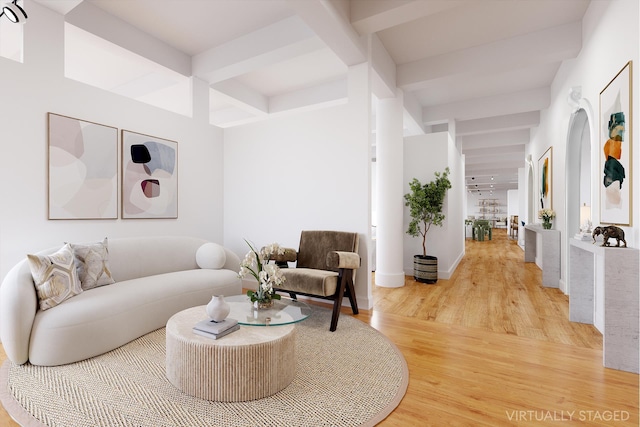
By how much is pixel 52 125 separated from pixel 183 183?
1.57 metres

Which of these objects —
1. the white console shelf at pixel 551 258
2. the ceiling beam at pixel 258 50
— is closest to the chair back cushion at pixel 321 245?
the ceiling beam at pixel 258 50

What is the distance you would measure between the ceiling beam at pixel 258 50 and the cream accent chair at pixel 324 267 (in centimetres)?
227

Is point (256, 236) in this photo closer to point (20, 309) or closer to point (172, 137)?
point (172, 137)

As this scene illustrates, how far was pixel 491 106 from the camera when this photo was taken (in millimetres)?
6008

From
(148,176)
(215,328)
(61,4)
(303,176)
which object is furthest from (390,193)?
(61,4)

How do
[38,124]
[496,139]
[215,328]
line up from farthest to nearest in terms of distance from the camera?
[496,139] < [38,124] < [215,328]

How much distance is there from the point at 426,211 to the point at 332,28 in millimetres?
3261

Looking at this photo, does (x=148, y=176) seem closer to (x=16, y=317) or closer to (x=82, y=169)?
(x=82, y=169)

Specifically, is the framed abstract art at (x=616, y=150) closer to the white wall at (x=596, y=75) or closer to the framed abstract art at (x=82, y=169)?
the white wall at (x=596, y=75)

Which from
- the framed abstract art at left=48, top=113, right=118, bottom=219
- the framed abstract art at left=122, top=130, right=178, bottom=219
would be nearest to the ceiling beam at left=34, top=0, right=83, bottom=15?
the framed abstract art at left=48, top=113, right=118, bottom=219

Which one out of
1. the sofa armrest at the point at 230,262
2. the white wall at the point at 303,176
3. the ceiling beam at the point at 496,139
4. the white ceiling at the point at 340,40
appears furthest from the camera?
the ceiling beam at the point at 496,139

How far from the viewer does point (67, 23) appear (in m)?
A: 3.23

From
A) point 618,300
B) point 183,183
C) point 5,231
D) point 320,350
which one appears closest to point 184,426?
point 320,350

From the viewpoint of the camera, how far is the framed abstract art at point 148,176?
3.69m
